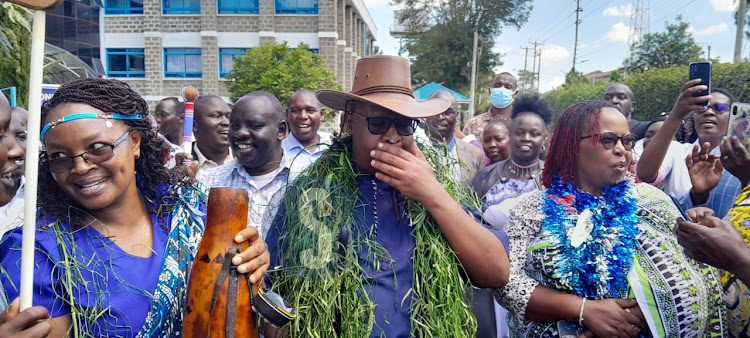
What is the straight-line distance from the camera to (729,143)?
289 cm

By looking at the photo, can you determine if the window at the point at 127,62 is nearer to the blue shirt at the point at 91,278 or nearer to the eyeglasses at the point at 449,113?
A: the eyeglasses at the point at 449,113

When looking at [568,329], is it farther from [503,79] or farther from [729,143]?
[503,79]

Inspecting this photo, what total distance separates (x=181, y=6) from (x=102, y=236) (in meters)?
26.3

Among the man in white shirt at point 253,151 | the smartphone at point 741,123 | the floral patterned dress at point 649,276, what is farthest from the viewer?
the man in white shirt at point 253,151

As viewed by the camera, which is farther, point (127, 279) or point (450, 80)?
point (450, 80)

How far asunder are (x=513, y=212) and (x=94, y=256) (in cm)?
200

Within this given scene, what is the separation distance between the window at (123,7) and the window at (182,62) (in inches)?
95.5

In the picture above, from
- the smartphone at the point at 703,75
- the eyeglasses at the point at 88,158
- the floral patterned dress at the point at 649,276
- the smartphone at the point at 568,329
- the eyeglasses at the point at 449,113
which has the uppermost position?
the smartphone at the point at 703,75

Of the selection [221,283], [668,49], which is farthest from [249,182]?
[668,49]

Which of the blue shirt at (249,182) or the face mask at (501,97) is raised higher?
the face mask at (501,97)

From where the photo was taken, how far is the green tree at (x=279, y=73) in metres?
18.2

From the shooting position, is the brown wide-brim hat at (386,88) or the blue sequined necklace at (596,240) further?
the blue sequined necklace at (596,240)

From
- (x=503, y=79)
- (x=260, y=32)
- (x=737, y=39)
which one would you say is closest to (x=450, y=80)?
(x=260, y=32)

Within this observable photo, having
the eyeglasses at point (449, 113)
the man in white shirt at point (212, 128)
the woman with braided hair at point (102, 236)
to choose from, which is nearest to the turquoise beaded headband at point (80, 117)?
the woman with braided hair at point (102, 236)
